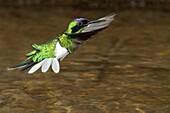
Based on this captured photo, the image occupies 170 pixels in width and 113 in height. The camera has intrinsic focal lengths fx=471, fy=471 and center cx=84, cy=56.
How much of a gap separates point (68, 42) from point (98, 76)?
101cm

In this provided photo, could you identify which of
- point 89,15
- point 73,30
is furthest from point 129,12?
point 73,30

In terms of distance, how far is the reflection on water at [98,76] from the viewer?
1860 mm

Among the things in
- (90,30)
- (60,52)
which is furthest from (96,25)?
(60,52)

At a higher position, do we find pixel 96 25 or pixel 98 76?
pixel 96 25

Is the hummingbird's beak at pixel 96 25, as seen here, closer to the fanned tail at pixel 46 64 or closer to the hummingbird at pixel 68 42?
the hummingbird at pixel 68 42

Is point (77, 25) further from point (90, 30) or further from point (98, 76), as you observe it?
point (98, 76)

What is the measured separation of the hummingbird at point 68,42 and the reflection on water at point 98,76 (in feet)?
1.36

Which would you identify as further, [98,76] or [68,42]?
[98,76]

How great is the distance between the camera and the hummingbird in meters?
1.36

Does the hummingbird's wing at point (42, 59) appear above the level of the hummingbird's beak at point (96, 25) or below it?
below

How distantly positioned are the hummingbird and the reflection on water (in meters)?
0.41

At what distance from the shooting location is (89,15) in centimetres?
496

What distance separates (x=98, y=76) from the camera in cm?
238

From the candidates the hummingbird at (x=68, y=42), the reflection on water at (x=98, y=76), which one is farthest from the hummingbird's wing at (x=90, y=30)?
the reflection on water at (x=98, y=76)
